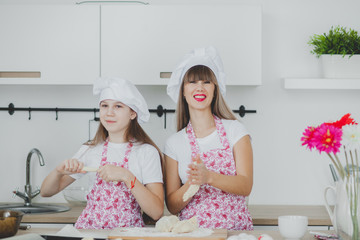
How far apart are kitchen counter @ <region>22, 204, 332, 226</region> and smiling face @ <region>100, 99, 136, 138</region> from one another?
1.90 ft

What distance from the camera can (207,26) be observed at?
2482 millimetres

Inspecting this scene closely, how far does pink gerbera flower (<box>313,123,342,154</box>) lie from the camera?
1.23m

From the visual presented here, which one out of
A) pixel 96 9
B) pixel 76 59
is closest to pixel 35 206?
pixel 76 59

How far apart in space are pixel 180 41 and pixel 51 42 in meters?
0.62

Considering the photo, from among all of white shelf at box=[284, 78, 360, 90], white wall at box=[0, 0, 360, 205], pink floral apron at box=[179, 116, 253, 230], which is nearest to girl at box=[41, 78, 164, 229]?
pink floral apron at box=[179, 116, 253, 230]

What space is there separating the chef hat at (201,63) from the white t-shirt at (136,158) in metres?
0.29

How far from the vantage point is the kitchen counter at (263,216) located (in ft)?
7.64

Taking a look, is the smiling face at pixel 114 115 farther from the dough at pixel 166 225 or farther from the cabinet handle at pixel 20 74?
the cabinet handle at pixel 20 74

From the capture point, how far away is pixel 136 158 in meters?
1.98

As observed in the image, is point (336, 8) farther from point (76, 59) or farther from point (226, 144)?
point (76, 59)

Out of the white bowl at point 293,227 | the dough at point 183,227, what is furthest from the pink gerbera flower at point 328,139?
the dough at point 183,227

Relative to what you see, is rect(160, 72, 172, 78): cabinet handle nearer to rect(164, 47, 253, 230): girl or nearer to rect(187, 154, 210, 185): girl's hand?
rect(164, 47, 253, 230): girl

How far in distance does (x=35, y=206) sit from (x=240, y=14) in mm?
1393

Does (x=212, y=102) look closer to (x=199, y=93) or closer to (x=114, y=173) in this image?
(x=199, y=93)
